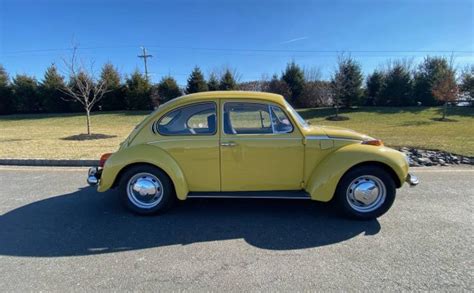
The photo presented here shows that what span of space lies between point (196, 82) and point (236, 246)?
2628 cm

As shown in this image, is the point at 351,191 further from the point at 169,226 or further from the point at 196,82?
the point at 196,82

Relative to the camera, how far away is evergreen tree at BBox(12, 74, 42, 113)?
2781cm

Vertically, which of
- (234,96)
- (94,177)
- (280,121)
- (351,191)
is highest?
(234,96)

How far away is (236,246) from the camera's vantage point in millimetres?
3141

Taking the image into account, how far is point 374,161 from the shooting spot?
3.67 metres

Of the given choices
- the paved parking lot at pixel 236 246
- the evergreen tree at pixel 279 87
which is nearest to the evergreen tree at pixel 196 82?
the evergreen tree at pixel 279 87

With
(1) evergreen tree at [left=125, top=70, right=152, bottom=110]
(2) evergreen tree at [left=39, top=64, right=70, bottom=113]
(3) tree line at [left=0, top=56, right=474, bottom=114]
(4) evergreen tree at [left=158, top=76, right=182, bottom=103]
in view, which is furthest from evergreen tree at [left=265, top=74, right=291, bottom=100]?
(2) evergreen tree at [left=39, top=64, right=70, bottom=113]

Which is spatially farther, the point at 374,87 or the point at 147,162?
the point at 374,87

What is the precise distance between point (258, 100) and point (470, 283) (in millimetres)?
2936

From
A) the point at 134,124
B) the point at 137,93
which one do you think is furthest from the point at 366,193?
the point at 137,93

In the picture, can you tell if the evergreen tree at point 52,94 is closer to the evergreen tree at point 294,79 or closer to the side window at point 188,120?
the evergreen tree at point 294,79

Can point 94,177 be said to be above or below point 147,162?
below

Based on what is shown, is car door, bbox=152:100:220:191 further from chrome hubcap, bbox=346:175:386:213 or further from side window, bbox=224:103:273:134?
chrome hubcap, bbox=346:175:386:213

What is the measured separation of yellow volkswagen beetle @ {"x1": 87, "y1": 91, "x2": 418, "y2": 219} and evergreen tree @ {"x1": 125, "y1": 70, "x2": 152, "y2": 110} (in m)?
25.2
